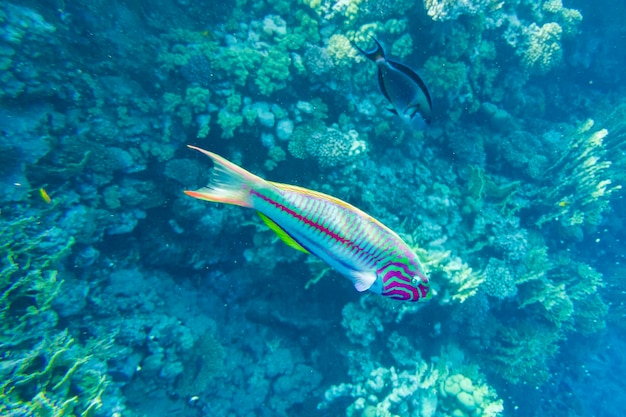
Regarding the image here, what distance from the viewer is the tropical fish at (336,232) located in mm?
1625

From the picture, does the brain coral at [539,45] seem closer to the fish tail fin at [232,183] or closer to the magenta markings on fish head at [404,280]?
the magenta markings on fish head at [404,280]

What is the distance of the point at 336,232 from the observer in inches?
65.6

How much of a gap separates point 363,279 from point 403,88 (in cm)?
152

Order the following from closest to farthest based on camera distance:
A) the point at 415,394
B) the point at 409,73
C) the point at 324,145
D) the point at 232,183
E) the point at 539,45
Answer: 1. the point at 232,183
2. the point at 409,73
3. the point at 324,145
4. the point at 415,394
5. the point at 539,45

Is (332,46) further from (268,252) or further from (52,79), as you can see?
(52,79)

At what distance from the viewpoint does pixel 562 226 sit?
→ 803 centimetres

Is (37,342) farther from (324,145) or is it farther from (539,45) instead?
(539,45)

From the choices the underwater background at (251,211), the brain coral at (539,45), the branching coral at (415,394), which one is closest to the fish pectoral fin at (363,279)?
the underwater background at (251,211)

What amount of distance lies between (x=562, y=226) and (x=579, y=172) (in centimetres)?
138

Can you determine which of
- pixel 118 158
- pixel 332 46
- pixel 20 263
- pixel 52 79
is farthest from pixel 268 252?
pixel 52 79

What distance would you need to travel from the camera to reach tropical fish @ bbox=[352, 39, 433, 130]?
2.25 meters

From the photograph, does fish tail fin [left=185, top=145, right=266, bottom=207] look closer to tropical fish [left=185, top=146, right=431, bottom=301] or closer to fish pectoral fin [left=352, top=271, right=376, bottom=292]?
tropical fish [left=185, top=146, right=431, bottom=301]

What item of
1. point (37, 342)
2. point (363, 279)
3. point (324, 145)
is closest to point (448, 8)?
point (324, 145)

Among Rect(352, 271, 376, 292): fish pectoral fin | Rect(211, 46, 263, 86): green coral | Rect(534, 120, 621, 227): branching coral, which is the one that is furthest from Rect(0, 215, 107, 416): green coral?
Rect(534, 120, 621, 227): branching coral
